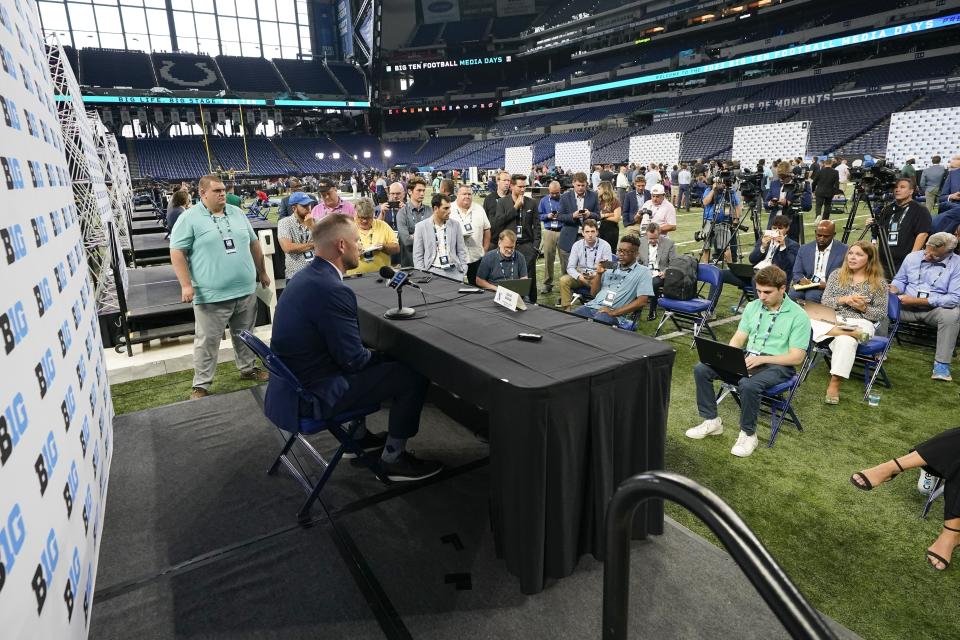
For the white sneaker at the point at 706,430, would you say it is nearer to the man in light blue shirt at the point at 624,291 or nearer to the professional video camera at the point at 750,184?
the man in light blue shirt at the point at 624,291

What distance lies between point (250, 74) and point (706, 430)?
5190cm

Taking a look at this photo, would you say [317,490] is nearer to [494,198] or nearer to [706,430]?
[706,430]

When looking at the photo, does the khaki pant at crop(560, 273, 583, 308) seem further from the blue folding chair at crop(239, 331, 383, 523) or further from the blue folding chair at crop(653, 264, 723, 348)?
the blue folding chair at crop(239, 331, 383, 523)

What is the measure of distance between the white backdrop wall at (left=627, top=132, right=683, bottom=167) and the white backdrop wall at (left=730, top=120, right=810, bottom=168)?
2286 mm

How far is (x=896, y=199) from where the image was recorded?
6.37 meters

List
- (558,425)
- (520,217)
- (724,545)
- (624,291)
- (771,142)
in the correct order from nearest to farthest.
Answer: (724,545) < (558,425) < (624,291) < (520,217) < (771,142)

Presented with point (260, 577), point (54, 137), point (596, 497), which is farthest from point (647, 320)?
point (54, 137)

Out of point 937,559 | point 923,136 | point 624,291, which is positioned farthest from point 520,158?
point 937,559

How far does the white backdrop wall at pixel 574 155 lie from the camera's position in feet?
84.6

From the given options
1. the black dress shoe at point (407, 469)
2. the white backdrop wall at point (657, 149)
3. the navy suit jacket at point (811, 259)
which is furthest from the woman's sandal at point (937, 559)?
the white backdrop wall at point (657, 149)

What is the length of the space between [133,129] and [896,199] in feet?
161

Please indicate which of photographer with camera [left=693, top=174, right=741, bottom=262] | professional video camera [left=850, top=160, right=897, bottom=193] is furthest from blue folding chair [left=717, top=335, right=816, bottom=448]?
photographer with camera [left=693, top=174, right=741, bottom=262]

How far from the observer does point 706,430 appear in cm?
393

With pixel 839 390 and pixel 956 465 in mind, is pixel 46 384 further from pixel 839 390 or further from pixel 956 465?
pixel 839 390
